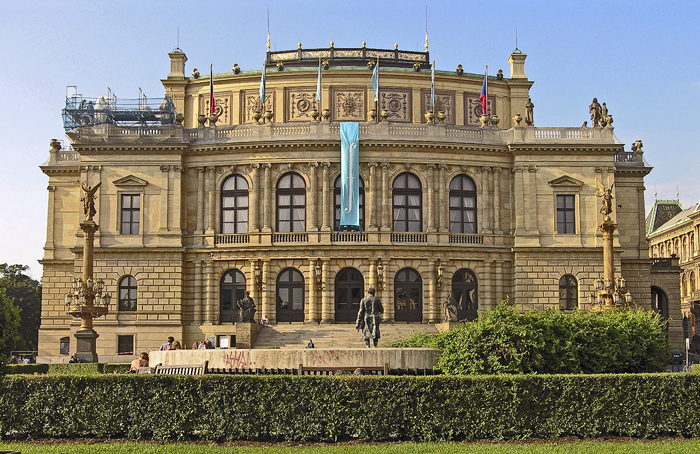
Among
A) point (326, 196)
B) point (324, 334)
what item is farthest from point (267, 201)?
point (324, 334)

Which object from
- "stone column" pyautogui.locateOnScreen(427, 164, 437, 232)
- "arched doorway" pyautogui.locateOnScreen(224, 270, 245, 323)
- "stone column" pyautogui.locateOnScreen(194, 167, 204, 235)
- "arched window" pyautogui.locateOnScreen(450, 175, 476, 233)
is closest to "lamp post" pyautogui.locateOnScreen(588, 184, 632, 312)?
"arched window" pyautogui.locateOnScreen(450, 175, 476, 233)

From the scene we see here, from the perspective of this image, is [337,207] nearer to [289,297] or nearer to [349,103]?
[289,297]

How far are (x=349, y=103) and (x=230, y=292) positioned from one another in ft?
55.2

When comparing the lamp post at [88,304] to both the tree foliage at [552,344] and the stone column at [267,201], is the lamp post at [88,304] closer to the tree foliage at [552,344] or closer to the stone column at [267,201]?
the stone column at [267,201]

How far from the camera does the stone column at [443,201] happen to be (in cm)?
5272

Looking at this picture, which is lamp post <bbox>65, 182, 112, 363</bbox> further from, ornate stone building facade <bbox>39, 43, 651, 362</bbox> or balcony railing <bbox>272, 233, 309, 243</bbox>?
balcony railing <bbox>272, 233, 309, 243</bbox>

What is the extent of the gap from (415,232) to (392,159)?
4.86 m

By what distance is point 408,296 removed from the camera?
52.2 meters

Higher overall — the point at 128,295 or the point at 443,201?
the point at 443,201

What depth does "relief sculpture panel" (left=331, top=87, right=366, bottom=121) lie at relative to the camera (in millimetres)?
59938

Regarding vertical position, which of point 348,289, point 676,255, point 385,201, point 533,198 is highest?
point 533,198

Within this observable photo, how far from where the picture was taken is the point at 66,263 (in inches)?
2351

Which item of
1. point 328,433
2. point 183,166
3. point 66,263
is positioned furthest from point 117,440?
point 66,263

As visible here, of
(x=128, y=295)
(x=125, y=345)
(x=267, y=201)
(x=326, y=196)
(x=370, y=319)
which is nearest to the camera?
(x=370, y=319)
